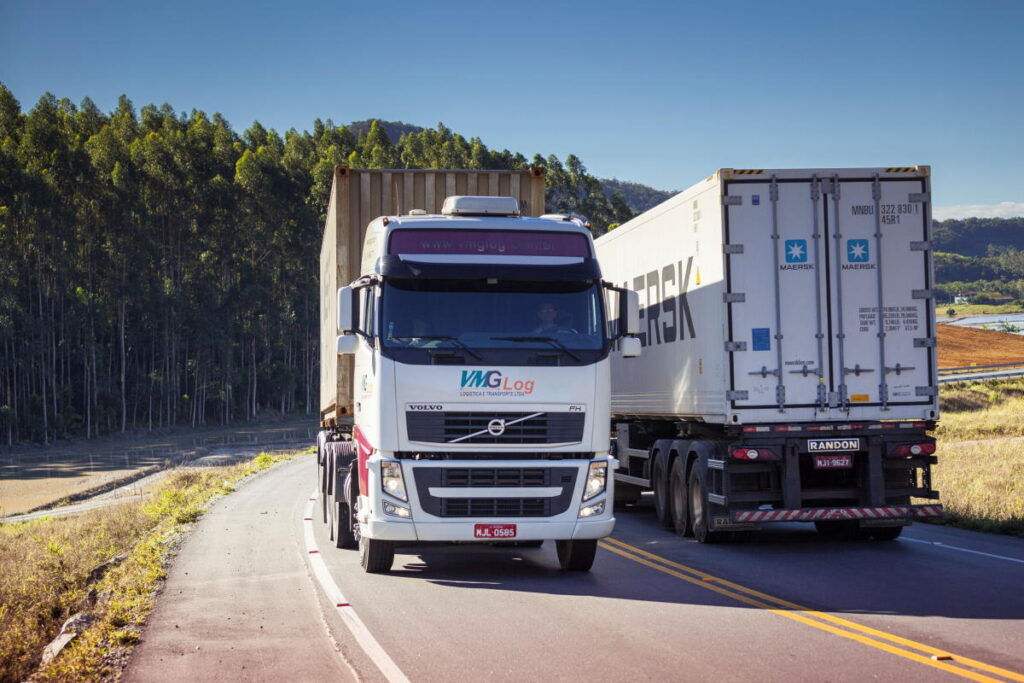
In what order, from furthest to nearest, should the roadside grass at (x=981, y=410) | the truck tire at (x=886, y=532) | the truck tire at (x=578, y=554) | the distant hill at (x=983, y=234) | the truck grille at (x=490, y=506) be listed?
the distant hill at (x=983, y=234) → the roadside grass at (x=981, y=410) → the truck tire at (x=886, y=532) → the truck tire at (x=578, y=554) → the truck grille at (x=490, y=506)

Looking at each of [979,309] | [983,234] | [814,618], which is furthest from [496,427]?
[983,234]

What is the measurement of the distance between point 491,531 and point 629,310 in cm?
267

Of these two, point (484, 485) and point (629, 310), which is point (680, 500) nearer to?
point (629, 310)

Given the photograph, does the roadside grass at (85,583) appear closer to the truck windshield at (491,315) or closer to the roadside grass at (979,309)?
the truck windshield at (491,315)

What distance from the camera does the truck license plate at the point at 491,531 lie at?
415 inches

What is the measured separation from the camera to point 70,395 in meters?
67.2

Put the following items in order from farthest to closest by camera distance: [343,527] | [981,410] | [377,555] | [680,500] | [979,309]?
[979,309]
[981,410]
[680,500]
[343,527]
[377,555]

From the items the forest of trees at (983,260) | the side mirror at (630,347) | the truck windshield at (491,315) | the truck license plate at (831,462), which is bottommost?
the truck license plate at (831,462)

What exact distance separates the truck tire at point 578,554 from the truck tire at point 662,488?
432cm

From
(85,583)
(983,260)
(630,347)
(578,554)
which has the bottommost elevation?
(85,583)

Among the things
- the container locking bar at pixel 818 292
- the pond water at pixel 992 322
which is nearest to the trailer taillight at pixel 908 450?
the container locking bar at pixel 818 292

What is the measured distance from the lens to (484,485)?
1059 centimetres

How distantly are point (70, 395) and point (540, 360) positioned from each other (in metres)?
63.0

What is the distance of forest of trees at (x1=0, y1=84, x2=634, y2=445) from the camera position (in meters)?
63.6
